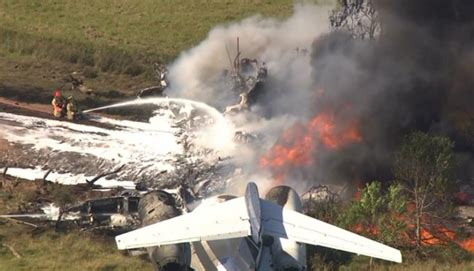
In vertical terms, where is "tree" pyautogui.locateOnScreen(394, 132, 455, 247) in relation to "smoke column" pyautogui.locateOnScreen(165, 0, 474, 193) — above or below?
below

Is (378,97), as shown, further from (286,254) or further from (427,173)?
(286,254)

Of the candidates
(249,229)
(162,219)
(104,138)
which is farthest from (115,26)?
(249,229)

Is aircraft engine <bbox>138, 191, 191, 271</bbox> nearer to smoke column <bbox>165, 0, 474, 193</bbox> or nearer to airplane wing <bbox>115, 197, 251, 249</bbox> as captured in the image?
airplane wing <bbox>115, 197, 251, 249</bbox>

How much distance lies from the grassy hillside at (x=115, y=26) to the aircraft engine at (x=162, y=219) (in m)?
24.9

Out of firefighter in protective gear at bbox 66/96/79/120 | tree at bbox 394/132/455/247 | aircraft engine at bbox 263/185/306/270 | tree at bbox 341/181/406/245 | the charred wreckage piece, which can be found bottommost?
aircraft engine at bbox 263/185/306/270

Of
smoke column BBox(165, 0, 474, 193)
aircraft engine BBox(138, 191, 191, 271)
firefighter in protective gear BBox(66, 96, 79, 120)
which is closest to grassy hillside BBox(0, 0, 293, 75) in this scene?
firefighter in protective gear BBox(66, 96, 79, 120)

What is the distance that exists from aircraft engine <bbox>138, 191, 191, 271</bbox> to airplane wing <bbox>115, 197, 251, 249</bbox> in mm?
3032

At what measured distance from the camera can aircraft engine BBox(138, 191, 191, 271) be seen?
2216 cm

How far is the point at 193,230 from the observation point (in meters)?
19.1

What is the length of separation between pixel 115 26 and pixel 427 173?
4156 cm

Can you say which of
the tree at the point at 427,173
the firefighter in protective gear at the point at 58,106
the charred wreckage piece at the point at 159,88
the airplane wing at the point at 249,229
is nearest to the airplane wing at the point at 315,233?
the airplane wing at the point at 249,229

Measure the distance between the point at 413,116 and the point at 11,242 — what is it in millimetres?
19445

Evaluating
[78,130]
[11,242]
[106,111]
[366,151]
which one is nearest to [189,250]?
[11,242]

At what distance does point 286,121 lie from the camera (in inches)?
1357
